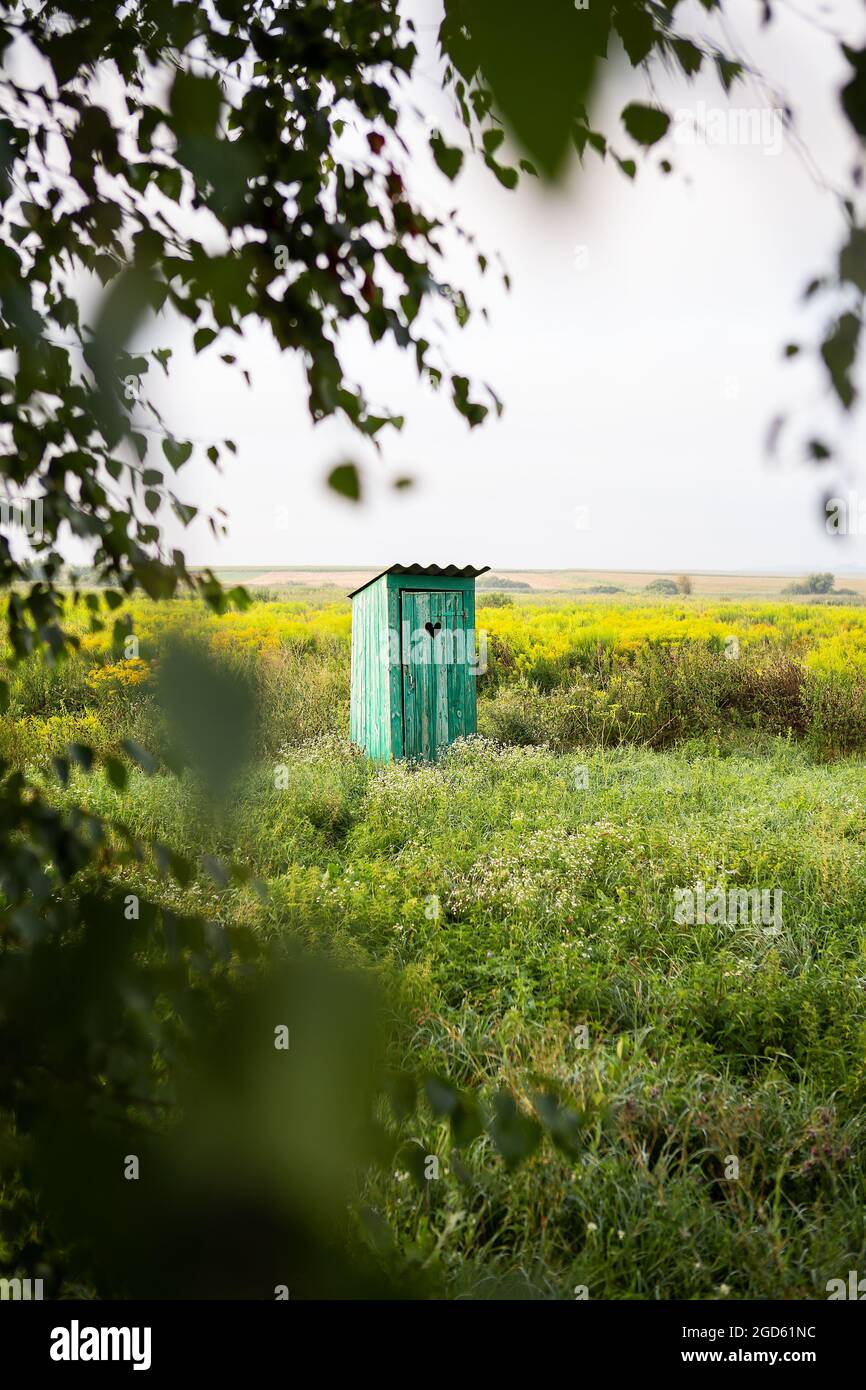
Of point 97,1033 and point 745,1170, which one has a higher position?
point 97,1033

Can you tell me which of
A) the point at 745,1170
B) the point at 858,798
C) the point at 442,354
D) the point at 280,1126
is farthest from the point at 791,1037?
the point at 858,798

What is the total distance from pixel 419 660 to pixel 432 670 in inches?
6.1

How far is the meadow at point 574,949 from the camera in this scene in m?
1.95

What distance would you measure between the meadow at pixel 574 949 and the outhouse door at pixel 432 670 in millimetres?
399

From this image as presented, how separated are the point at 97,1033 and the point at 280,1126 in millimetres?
209

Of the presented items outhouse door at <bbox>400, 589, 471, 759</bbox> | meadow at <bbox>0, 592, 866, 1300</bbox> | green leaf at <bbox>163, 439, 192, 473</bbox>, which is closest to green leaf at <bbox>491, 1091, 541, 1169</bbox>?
meadow at <bbox>0, 592, 866, 1300</bbox>

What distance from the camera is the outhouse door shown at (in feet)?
24.0

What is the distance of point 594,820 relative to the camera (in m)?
5.33

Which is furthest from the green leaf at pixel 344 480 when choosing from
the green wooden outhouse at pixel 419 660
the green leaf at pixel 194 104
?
the green wooden outhouse at pixel 419 660

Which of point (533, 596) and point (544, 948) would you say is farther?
point (533, 596)

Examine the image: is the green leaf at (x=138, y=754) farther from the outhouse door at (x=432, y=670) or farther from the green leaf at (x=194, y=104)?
the outhouse door at (x=432, y=670)

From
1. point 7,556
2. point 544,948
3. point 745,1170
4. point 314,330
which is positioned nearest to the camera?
point 314,330

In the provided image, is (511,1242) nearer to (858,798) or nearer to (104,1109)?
(104,1109)

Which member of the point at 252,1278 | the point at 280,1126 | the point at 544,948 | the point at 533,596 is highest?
the point at 533,596
